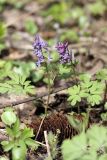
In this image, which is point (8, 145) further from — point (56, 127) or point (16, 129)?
point (56, 127)

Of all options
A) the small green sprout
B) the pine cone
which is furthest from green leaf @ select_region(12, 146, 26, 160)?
the small green sprout

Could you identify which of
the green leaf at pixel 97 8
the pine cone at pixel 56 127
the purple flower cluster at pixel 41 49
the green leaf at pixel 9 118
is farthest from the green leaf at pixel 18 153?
the green leaf at pixel 97 8

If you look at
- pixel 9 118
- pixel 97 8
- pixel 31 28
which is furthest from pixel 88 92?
pixel 97 8

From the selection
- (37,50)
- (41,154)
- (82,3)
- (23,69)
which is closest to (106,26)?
(82,3)

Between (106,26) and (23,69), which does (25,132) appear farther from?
(106,26)

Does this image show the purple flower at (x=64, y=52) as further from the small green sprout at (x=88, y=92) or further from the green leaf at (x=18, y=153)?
the green leaf at (x=18, y=153)

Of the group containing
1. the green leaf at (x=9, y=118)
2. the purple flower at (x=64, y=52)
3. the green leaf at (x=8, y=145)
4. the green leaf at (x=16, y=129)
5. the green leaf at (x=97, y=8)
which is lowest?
the green leaf at (x=8, y=145)

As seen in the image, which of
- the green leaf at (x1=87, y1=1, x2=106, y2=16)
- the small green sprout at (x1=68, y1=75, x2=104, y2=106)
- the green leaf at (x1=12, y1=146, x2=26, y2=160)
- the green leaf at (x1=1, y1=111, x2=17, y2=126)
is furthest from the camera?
the green leaf at (x1=87, y1=1, x2=106, y2=16)

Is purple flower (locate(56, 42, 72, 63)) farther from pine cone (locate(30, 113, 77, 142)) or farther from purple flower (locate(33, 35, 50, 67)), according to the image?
pine cone (locate(30, 113, 77, 142))
